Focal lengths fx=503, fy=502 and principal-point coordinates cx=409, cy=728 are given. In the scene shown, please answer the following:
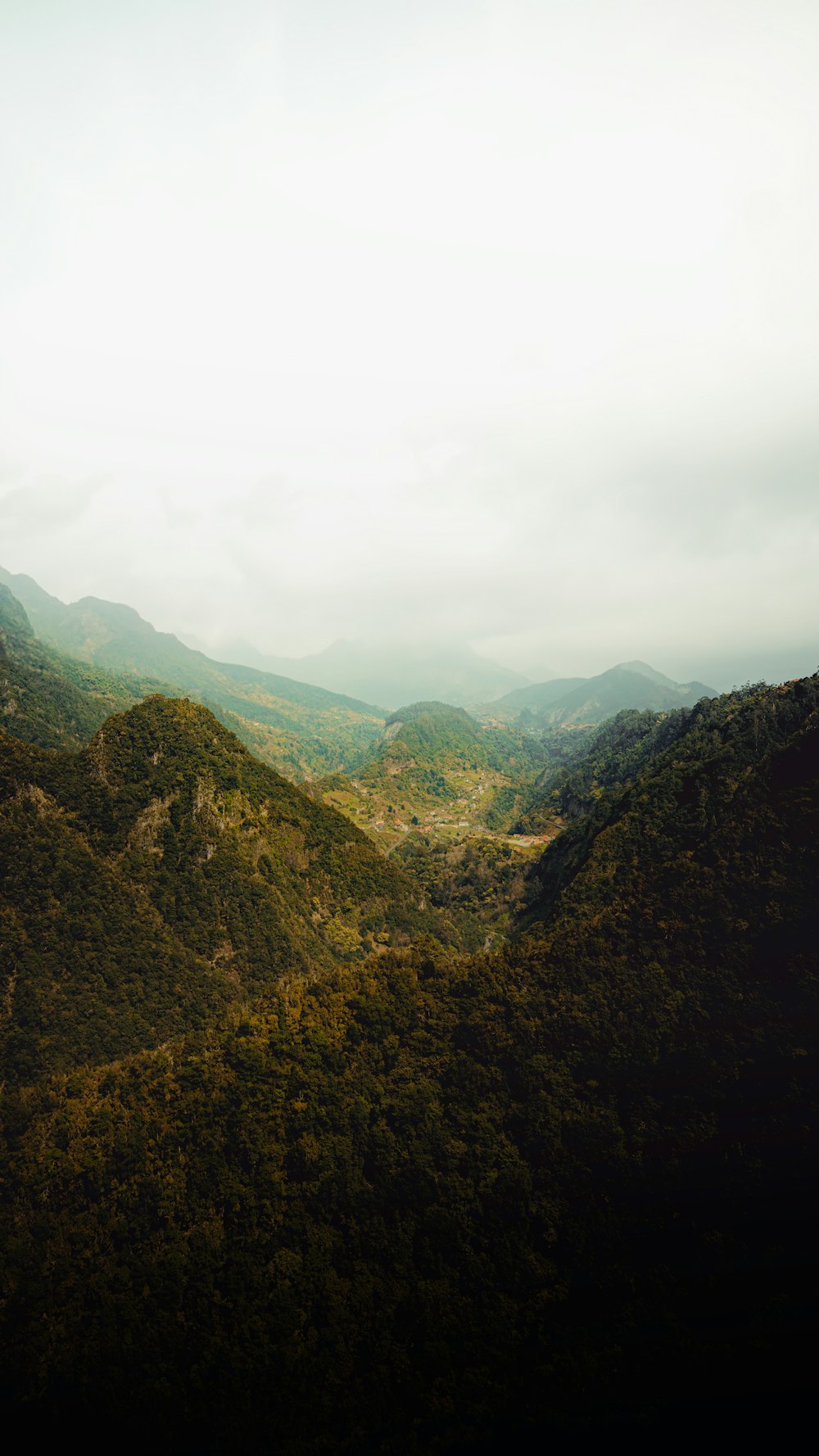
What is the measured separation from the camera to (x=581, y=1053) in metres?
58.7

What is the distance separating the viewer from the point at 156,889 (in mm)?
86812

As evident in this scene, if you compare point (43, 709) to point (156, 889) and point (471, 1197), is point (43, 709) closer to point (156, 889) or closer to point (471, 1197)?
point (156, 889)

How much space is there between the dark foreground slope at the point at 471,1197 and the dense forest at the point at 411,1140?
237mm

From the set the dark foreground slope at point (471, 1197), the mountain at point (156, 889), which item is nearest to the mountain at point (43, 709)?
the mountain at point (156, 889)

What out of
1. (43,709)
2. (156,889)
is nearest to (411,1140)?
(156,889)

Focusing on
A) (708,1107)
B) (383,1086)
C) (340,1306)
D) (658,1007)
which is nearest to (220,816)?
(383,1086)

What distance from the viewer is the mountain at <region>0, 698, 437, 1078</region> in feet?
231

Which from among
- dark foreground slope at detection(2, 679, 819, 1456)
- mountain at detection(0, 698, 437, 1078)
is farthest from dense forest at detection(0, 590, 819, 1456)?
mountain at detection(0, 698, 437, 1078)

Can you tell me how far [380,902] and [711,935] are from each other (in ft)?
223

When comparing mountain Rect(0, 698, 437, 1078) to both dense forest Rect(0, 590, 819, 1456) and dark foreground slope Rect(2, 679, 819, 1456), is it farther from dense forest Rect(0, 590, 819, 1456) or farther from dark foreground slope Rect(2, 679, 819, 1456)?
dark foreground slope Rect(2, 679, 819, 1456)

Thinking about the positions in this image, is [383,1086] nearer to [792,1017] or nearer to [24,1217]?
[24,1217]

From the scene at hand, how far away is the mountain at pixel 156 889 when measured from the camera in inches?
2776

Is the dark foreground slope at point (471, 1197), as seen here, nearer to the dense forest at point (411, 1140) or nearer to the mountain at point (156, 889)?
the dense forest at point (411, 1140)

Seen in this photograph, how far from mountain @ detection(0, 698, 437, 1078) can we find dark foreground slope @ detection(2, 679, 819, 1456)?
441 inches
